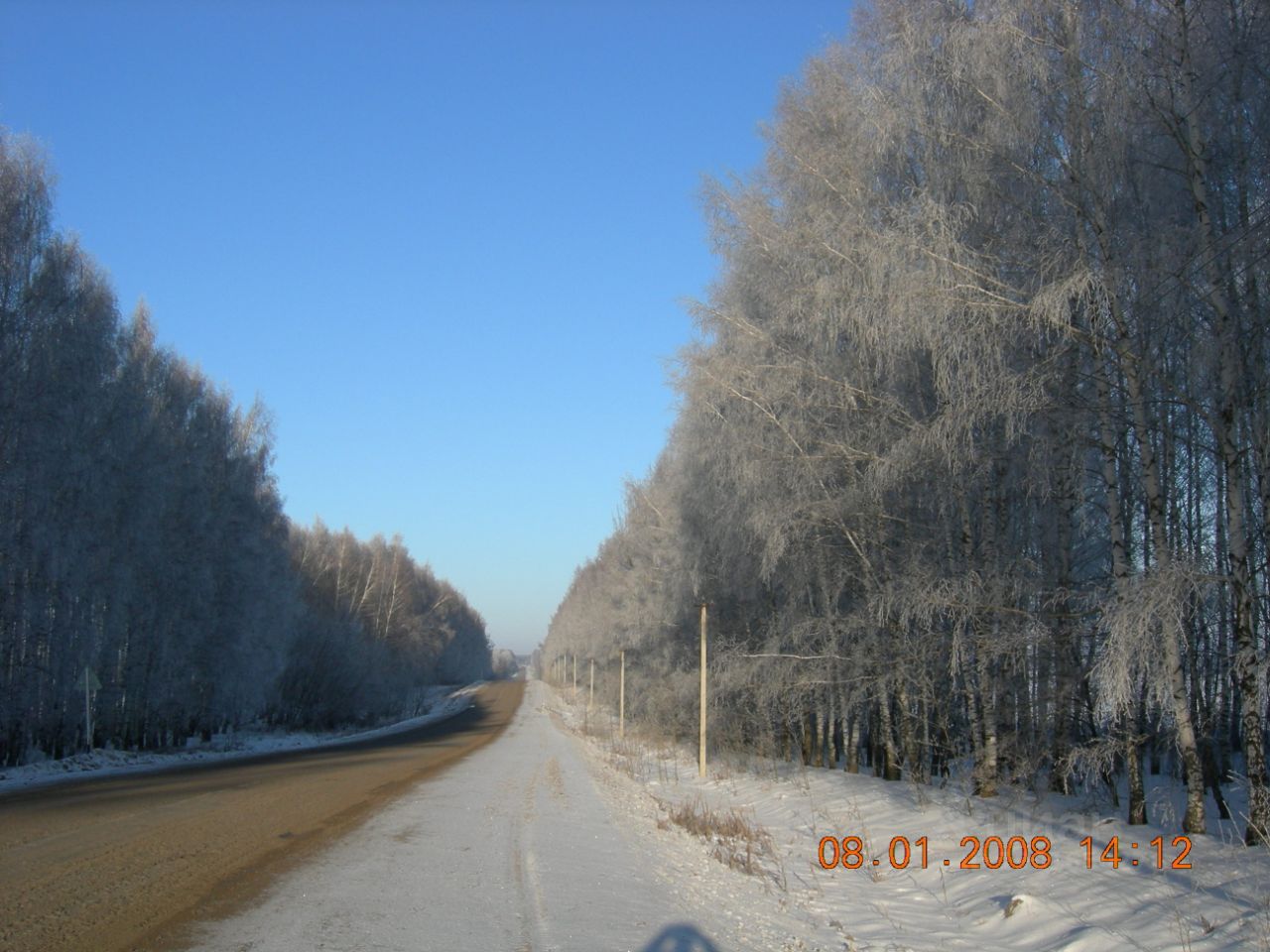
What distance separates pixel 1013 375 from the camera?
33.6 feet

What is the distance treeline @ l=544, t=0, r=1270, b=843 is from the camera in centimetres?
941

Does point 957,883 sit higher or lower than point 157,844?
lower

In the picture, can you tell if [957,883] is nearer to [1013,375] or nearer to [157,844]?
[1013,375]

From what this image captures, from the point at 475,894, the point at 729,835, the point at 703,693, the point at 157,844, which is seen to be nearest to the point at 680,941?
the point at 475,894

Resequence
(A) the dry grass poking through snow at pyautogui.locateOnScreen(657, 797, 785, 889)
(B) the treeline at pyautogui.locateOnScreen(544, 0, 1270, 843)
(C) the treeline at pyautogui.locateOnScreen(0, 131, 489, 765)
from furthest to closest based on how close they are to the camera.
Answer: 1. (C) the treeline at pyautogui.locateOnScreen(0, 131, 489, 765)
2. (A) the dry grass poking through snow at pyautogui.locateOnScreen(657, 797, 785, 889)
3. (B) the treeline at pyautogui.locateOnScreen(544, 0, 1270, 843)

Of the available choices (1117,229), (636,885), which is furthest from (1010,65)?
(636,885)

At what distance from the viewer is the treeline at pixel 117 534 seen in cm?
2219

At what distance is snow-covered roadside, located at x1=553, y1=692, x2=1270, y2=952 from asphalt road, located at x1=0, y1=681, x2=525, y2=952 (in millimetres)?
4206

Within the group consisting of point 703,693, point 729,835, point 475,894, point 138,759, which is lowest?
point 138,759

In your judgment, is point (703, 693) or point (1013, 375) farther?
point (703, 693)

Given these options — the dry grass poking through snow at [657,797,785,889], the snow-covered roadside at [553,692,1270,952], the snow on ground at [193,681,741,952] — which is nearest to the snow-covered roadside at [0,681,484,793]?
the snow on ground at [193,681,741,952]

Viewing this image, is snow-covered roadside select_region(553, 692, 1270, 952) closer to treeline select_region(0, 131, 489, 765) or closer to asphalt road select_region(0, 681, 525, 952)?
asphalt road select_region(0, 681, 525, 952)

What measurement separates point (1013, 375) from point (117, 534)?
2599 cm

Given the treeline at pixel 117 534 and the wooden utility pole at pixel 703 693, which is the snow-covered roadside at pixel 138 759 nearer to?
the treeline at pixel 117 534
